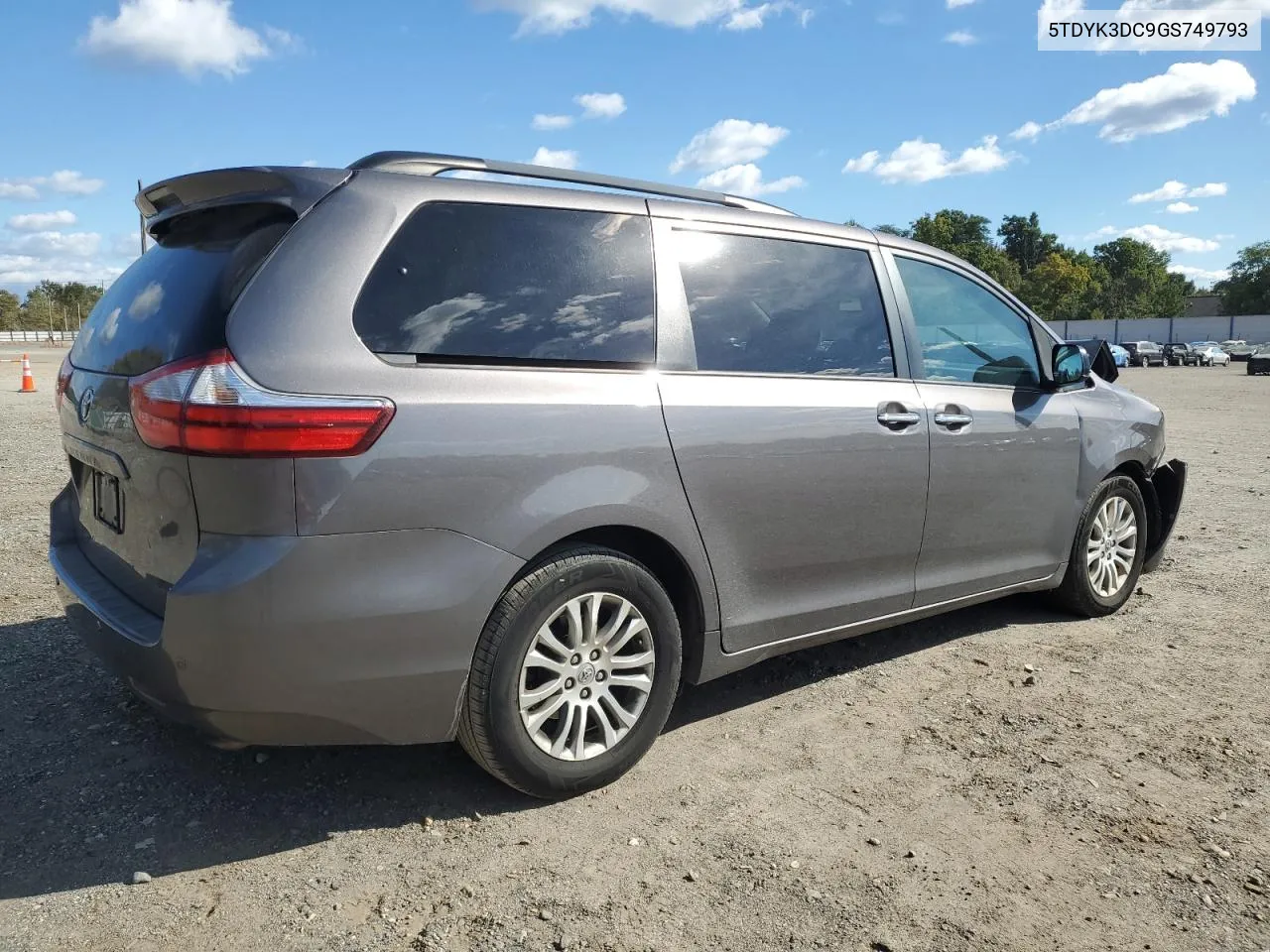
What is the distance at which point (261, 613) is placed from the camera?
2438mm

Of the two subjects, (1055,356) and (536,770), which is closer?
(536,770)

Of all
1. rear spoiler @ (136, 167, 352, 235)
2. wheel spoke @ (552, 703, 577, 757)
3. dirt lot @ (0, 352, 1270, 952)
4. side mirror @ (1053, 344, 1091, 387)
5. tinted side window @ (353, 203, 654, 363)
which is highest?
rear spoiler @ (136, 167, 352, 235)

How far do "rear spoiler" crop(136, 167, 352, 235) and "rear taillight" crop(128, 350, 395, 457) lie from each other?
0.54 m

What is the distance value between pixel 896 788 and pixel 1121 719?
1.15 meters

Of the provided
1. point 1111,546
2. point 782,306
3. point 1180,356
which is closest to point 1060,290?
point 1180,356

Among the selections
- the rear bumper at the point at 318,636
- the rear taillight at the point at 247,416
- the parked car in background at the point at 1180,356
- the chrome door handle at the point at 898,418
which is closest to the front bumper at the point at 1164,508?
the chrome door handle at the point at 898,418

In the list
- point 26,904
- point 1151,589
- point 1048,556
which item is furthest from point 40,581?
point 1151,589

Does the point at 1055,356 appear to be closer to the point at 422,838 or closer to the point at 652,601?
the point at 652,601

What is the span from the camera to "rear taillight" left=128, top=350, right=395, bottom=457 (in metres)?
2.41

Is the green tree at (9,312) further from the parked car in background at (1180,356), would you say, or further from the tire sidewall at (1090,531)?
the tire sidewall at (1090,531)

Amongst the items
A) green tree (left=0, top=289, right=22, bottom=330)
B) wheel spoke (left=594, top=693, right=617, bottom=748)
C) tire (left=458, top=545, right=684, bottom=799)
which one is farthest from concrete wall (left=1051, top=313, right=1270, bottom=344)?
green tree (left=0, top=289, right=22, bottom=330)

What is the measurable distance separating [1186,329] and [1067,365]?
81.8 m

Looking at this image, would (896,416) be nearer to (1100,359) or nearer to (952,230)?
(1100,359)

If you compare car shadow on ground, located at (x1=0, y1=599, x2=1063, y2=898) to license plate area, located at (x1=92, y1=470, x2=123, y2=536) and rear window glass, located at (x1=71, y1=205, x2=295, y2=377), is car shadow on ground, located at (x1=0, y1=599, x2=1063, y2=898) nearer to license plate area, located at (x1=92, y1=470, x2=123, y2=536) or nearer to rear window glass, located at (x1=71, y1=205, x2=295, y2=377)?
license plate area, located at (x1=92, y1=470, x2=123, y2=536)
